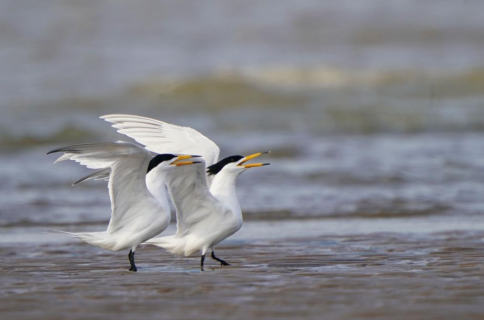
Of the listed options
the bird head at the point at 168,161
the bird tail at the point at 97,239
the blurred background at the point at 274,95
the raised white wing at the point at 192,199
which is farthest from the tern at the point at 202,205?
the blurred background at the point at 274,95

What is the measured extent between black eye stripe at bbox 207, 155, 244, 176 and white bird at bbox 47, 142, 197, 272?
47 centimetres

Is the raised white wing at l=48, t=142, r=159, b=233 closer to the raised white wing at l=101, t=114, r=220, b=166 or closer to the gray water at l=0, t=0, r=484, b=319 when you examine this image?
the gray water at l=0, t=0, r=484, b=319

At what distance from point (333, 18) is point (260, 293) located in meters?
26.4

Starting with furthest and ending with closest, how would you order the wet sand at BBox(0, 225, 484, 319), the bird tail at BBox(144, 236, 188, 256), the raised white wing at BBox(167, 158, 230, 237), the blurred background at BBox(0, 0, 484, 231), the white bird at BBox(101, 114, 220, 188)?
1. the blurred background at BBox(0, 0, 484, 231)
2. the white bird at BBox(101, 114, 220, 188)
3. the bird tail at BBox(144, 236, 188, 256)
4. the raised white wing at BBox(167, 158, 230, 237)
5. the wet sand at BBox(0, 225, 484, 319)

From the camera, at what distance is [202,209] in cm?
691

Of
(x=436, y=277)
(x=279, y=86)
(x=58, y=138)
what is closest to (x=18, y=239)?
(x=436, y=277)

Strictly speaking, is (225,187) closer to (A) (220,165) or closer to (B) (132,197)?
(A) (220,165)

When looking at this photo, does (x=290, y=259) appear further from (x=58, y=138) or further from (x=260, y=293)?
(x=58, y=138)

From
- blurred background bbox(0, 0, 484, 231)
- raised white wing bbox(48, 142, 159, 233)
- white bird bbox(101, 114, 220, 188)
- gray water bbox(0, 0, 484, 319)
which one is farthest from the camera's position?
blurred background bbox(0, 0, 484, 231)

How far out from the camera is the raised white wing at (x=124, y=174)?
6445 millimetres

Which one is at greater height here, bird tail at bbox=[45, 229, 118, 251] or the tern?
the tern

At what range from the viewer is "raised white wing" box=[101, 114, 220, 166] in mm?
7410

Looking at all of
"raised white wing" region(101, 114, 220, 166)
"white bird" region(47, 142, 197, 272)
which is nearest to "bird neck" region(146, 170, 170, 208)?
"white bird" region(47, 142, 197, 272)

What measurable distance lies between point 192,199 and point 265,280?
1196 millimetres
